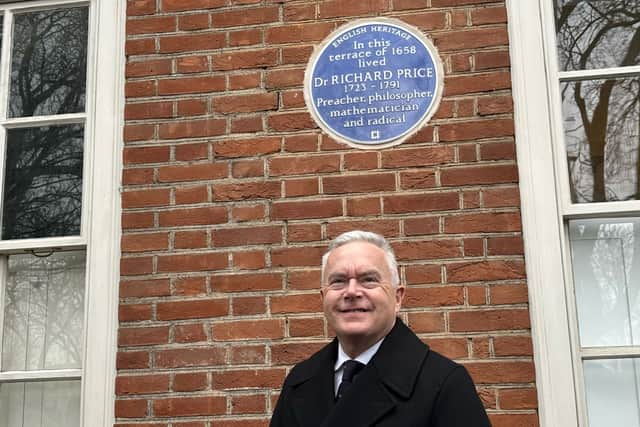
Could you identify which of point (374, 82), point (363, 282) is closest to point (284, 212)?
point (374, 82)

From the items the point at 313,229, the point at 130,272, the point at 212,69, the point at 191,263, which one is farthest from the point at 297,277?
the point at 212,69

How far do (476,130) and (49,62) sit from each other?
195cm

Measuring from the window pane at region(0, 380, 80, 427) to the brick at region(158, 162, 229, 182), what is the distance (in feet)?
3.03

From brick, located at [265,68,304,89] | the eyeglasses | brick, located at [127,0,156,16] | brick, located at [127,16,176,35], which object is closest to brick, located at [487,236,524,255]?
the eyeglasses

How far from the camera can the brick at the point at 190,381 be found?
3135mm

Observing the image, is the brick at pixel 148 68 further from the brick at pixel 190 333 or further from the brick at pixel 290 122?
the brick at pixel 190 333

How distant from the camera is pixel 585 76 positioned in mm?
3229

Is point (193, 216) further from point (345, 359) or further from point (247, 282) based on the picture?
point (345, 359)

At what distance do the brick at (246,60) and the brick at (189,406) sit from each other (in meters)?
1.38

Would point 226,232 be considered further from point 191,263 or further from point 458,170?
point 458,170

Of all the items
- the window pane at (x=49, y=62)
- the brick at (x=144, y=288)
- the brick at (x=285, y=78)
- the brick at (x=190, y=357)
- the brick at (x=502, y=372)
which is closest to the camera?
the brick at (x=502, y=372)

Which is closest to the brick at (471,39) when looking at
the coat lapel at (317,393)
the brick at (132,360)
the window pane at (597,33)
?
the window pane at (597,33)

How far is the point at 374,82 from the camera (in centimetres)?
328

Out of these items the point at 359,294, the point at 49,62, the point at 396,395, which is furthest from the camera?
the point at 49,62
